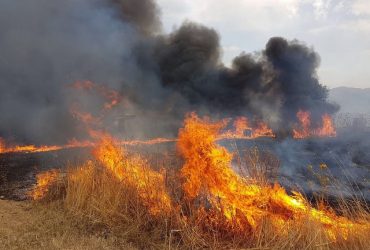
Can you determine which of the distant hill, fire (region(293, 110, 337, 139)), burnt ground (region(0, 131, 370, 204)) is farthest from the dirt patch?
the distant hill

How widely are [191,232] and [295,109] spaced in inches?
1128

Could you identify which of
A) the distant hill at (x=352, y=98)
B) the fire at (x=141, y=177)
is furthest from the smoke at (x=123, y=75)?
the distant hill at (x=352, y=98)

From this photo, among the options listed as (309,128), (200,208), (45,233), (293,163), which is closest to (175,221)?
(200,208)

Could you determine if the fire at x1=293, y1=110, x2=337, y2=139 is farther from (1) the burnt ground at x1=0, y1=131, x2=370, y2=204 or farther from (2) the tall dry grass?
(2) the tall dry grass

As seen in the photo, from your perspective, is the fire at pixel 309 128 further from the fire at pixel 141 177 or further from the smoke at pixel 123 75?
the fire at pixel 141 177

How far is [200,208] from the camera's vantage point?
7.20 meters

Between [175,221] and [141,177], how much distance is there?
158 centimetres

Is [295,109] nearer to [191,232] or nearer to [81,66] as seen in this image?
[81,66]

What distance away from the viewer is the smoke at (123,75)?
22672 millimetres

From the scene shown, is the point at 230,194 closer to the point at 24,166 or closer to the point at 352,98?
the point at 24,166

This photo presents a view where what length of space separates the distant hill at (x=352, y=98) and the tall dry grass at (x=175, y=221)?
395 feet

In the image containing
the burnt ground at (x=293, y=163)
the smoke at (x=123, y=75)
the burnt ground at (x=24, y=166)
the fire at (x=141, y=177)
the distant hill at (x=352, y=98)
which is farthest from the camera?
the distant hill at (x=352, y=98)

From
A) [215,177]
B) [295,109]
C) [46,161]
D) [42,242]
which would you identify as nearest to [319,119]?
[295,109]

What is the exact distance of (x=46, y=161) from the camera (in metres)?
15.7
